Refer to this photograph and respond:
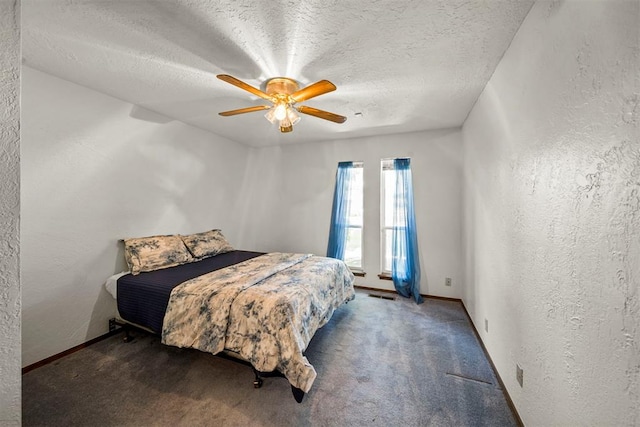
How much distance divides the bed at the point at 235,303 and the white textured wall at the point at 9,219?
1165mm

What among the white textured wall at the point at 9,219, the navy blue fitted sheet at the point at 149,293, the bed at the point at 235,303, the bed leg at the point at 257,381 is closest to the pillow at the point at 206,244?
the bed at the point at 235,303

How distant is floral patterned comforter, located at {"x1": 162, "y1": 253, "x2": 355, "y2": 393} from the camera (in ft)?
5.64

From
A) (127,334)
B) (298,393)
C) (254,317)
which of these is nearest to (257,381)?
(298,393)

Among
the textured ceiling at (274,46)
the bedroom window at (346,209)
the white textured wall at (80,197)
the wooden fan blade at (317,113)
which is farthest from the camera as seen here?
the bedroom window at (346,209)

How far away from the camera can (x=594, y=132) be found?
2.99 feet

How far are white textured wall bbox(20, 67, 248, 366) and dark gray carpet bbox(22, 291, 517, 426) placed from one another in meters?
0.42

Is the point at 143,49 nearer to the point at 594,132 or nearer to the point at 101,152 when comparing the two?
the point at 101,152

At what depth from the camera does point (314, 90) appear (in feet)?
6.09

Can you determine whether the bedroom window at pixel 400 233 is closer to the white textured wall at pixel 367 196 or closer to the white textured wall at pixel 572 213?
the white textured wall at pixel 367 196

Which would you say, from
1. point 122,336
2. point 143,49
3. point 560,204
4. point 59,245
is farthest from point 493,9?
point 122,336

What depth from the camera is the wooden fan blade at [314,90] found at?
1.73m

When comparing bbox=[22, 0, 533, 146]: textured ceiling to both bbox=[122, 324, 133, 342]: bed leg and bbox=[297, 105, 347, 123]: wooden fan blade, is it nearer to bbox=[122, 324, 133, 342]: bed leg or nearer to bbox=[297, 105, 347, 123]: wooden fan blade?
bbox=[297, 105, 347, 123]: wooden fan blade

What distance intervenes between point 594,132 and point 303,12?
148 centimetres

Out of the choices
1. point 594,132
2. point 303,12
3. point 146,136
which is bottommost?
point 594,132
